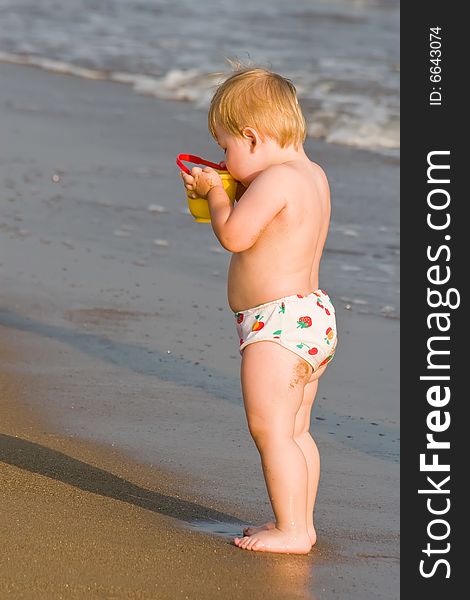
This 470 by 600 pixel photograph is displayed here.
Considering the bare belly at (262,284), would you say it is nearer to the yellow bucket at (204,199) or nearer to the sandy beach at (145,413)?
the yellow bucket at (204,199)

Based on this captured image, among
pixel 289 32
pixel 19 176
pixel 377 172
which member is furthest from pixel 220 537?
pixel 289 32

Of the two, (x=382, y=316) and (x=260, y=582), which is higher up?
(x=382, y=316)

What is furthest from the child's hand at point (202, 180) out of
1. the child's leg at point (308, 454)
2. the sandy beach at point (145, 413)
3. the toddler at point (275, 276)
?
the sandy beach at point (145, 413)

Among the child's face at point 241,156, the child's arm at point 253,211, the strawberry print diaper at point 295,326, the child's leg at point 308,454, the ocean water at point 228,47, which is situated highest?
the ocean water at point 228,47

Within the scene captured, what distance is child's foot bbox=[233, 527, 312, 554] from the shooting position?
338cm

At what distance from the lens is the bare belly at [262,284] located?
11.5ft

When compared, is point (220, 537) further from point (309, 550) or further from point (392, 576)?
point (392, 576)

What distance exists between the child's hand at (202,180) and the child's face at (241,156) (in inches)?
2.5

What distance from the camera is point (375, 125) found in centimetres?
1070

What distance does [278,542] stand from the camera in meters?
3.40

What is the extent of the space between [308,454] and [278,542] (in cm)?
28

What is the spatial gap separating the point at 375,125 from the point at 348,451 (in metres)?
6.70

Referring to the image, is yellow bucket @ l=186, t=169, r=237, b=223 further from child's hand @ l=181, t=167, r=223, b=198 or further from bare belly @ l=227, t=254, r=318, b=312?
bare belly @ l=227, t=254, r=318, b=312

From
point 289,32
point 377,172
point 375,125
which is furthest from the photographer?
point 289,32
